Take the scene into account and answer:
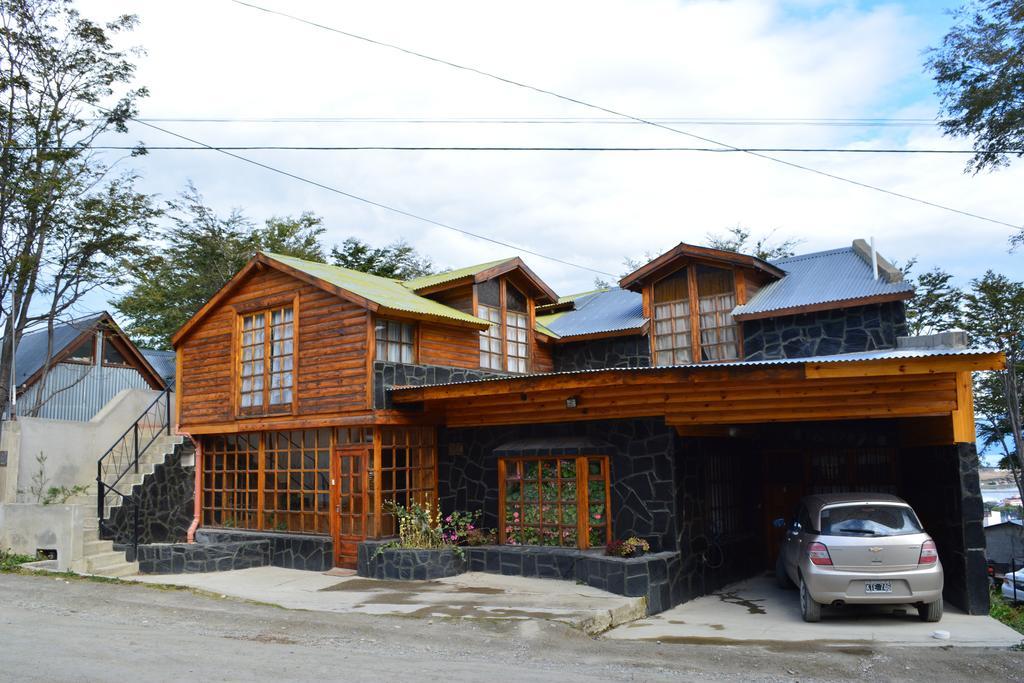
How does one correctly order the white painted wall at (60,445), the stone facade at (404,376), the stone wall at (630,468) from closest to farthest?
the stone wall at (630,468) < the stone facade at (404,376) < the white painted wall at (60,445)

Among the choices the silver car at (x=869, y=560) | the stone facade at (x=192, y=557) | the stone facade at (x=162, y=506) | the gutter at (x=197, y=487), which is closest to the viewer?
the silver car at (x=869, y=560)

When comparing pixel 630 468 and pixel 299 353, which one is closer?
pixel 630 468

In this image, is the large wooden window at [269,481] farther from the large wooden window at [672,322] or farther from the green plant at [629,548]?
the large wooden window at [672,322]

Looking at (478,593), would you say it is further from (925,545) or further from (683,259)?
(683,259)

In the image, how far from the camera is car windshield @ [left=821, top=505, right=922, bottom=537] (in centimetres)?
1002

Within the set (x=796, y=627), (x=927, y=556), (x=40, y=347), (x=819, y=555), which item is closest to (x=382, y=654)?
(x=796, y=627)

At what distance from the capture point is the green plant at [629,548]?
39.2 feet

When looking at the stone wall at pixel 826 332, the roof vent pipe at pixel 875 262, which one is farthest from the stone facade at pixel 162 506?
the roof vent pipe at pixel 875 262

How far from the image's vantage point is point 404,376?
48.7 feet

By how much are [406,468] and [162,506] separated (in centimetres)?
632

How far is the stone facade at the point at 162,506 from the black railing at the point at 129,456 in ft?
0.47

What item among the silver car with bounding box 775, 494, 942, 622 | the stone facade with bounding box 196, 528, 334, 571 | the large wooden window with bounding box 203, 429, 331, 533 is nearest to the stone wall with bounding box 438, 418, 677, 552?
the silver car with bounding box 775, 494, 942, 622

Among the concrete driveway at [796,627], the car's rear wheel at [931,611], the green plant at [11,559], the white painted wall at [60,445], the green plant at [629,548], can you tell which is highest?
the white painted wall at [60,445]

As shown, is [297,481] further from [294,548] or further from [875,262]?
[875,262]
